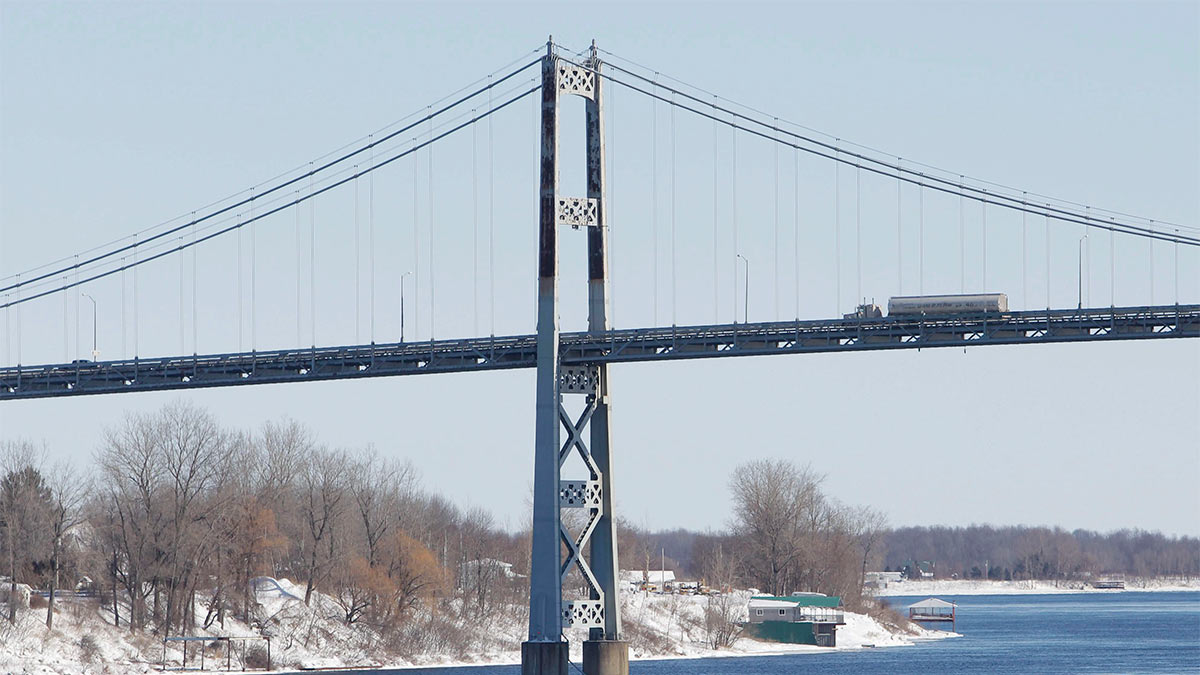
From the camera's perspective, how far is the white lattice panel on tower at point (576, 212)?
63.8 meters

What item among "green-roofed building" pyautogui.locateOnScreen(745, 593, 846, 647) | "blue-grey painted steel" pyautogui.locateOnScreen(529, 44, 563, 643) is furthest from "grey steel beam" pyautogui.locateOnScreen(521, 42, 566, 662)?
"green-roofed building" pyautogui.locateOnScreen(745, 593, 846, 647)

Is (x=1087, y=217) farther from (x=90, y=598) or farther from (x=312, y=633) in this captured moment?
(x=90, y=598)

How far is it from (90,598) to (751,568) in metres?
58.8

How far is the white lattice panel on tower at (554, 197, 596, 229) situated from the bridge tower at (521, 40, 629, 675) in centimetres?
3

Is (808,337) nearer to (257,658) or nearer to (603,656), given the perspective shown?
(603,656)

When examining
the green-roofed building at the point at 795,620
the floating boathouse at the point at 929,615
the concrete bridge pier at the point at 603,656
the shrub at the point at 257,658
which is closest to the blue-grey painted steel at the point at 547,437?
the concrete bridge pier at the point at 603,656

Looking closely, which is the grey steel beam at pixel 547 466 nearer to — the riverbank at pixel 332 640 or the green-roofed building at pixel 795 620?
the riverbank at pixel 332 640

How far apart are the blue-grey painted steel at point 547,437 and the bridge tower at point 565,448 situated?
0.10 ft

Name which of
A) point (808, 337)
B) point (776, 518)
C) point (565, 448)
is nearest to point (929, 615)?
point (776, 518)

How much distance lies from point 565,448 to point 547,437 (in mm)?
1062

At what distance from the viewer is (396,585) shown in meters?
107

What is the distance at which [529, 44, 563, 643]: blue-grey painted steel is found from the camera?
2453 inches

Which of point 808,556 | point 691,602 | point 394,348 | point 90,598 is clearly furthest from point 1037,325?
point 808,556

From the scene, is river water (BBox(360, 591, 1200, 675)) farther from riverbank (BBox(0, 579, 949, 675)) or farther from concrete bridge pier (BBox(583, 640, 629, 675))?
concrete bridge pier (BBox(583, 640, 629, 675))
